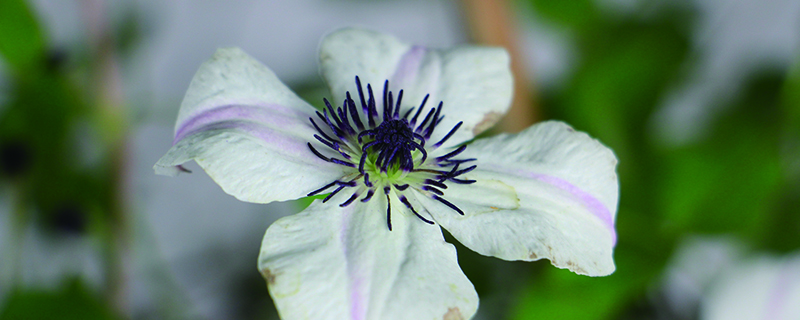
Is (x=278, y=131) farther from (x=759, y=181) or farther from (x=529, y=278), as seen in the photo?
(x=759, y=181)

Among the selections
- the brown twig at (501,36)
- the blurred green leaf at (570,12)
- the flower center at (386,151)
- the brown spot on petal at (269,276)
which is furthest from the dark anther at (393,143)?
the blurred green leaf at (570,12)

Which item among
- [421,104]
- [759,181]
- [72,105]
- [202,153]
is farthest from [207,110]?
[759,181]

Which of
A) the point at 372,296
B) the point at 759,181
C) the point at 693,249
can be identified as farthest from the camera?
the point at 693,249

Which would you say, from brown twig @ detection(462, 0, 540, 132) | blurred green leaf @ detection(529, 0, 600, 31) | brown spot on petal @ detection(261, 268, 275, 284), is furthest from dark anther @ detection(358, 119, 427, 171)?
blurred green leaf @ detection(529, 0, 600, 31)

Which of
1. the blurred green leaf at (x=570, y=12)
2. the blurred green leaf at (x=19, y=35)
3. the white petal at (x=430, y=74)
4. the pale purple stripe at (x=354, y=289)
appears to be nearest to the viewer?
the pale purple stripe at (x=354, y=289)

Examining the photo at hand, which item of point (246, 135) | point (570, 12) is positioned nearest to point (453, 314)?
point (246, 135)

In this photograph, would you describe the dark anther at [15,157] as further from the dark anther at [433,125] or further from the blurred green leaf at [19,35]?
the dark anther at [433,125]

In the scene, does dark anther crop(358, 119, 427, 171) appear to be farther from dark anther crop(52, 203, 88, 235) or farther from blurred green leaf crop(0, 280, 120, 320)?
dark anther crop(52, 203, 88, 235)
